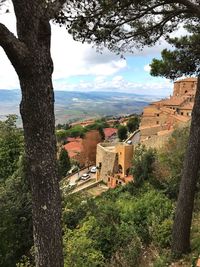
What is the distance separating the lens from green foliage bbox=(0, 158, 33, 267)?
841 cm

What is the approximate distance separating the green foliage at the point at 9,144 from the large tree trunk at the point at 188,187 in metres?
8.40

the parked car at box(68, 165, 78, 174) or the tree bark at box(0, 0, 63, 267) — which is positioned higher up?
the tree bark at box(0, 0, 63, 267)

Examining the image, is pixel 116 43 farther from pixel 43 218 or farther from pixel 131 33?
pixel 43 218

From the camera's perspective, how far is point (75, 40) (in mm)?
6336

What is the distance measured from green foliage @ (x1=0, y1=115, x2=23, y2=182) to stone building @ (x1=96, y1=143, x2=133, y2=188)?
13.1 metres

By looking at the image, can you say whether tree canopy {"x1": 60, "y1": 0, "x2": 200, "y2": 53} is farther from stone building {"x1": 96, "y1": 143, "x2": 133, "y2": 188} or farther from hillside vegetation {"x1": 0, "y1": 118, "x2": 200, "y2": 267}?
stone building {"x1": 96, "y1": 143, "x2": 133, "y2": 188}

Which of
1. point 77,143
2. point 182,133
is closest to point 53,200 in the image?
point 182,133

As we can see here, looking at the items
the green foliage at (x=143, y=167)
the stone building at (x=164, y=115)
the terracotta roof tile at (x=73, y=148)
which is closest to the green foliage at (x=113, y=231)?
the green foliage at (x=143, y=167)

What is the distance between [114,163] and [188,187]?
22.5 meters

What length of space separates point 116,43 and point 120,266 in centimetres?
465

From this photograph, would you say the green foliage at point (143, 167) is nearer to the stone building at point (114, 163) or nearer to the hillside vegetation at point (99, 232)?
the hillside vegetation at point (99, 232)

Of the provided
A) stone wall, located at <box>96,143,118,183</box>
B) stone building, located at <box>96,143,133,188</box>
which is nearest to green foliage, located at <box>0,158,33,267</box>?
stone building, located at <box>96,143,133,188</box>

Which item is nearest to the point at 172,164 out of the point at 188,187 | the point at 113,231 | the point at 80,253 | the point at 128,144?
the point at 113,231

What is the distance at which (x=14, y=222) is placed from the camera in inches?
343
